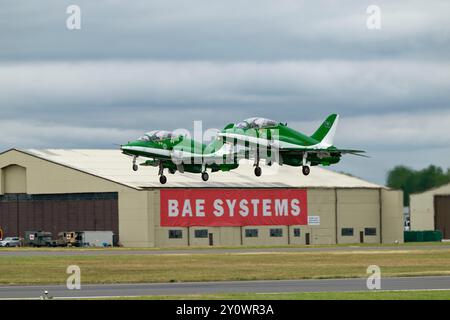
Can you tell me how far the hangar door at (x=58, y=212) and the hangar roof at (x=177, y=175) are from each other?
4196mm

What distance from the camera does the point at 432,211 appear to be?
194 metres

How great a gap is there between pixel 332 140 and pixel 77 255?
39669 mm

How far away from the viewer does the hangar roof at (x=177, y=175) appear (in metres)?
168

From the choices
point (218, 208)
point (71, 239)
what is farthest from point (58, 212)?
point (218, 208)

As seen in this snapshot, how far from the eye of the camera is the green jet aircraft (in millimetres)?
101125

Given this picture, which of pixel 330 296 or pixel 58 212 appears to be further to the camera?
pixel 58 212

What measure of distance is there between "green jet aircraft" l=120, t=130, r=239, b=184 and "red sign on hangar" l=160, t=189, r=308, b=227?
191 feet

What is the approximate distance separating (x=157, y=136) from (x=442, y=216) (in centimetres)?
9942

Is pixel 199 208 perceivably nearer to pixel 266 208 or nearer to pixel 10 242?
pixel 266 208

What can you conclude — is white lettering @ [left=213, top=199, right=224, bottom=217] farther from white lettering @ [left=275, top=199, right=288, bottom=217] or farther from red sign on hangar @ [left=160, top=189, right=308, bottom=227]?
white lettering @ [left=275, top=199, right=288, bottom=217]

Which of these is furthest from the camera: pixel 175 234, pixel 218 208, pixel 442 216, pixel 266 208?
pixel 442 216

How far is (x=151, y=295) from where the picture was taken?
67.1 m
